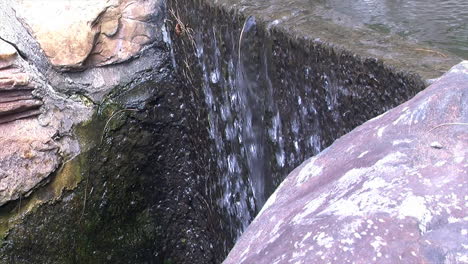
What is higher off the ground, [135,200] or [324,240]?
[324,240]

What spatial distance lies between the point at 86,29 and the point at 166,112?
47 cm

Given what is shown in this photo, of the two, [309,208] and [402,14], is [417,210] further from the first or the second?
[402,14]

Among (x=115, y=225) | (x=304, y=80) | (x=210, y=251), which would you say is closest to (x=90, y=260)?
(x=115, y=225)

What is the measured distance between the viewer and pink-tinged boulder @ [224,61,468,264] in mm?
928

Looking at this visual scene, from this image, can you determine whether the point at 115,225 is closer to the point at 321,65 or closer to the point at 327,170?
the point at 321,65

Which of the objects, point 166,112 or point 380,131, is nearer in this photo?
point 380,131

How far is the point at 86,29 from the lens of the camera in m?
2.67

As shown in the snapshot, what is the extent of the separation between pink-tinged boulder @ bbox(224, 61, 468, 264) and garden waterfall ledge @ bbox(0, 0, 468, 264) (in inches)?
5.1

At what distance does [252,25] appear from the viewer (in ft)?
7.07

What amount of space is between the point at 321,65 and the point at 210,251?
53.7 inches

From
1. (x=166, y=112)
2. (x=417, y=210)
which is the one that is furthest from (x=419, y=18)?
(x=417, y=210)

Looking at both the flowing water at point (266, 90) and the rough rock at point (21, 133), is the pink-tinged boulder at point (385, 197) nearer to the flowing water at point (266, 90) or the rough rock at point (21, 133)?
the flowing water at point (266, 90)

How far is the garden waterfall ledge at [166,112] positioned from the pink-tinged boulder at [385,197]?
130 mm

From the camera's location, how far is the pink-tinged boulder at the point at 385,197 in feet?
3.05
